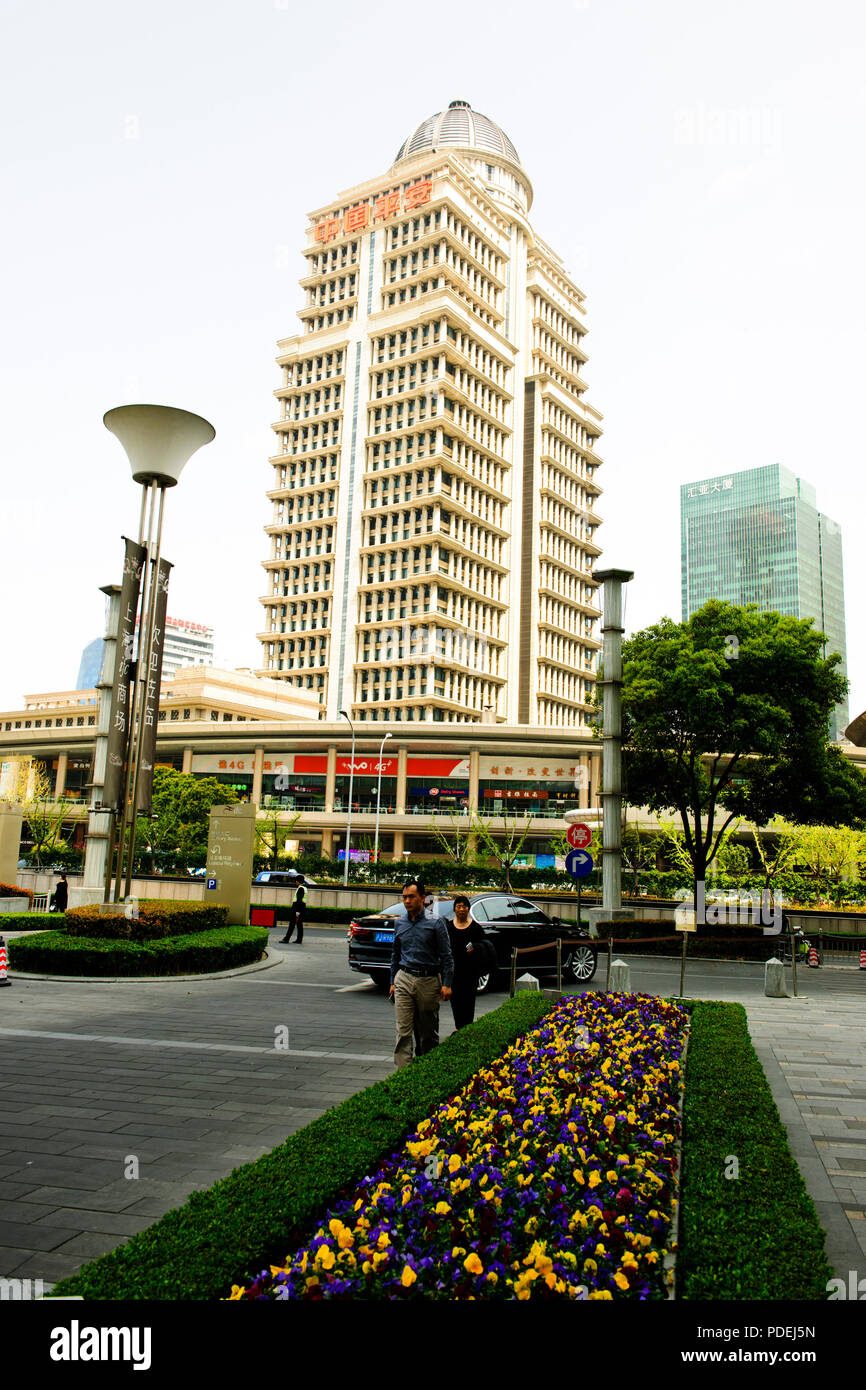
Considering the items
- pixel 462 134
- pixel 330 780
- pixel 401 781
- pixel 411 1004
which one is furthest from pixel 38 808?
pixel 462 134

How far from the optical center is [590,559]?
11119 cm

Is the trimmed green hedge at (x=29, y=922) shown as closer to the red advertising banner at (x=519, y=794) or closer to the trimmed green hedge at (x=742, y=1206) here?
the trimmed green hedge at (x=742, y=1206)

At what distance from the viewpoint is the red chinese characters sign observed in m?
96.3

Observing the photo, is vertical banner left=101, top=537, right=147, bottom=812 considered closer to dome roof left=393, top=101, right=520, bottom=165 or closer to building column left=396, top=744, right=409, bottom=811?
building column left=396, top=744, right=409, bottom=811

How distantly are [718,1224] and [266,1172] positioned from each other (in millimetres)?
2287

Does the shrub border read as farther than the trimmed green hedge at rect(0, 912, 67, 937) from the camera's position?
No

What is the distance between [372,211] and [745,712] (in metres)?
95.8

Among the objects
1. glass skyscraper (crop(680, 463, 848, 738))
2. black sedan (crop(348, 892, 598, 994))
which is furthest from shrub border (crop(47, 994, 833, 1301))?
glass skyscraper (crop(680, 463, 848, 738))

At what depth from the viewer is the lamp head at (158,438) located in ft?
58.9

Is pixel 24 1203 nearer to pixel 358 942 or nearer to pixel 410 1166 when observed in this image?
pixel 410 1166

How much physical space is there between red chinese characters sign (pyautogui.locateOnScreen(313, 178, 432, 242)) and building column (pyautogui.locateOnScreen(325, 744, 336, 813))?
60745 millimetres

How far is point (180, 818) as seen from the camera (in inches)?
2347

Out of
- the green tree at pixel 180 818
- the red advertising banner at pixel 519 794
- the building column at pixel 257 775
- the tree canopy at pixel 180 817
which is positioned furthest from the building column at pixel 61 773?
the red advertising banner at pixel 519 794
